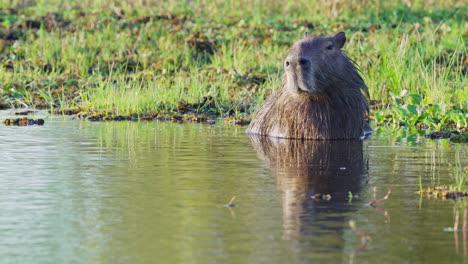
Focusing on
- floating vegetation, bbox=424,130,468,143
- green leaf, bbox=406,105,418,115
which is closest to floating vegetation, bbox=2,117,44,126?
green leaf, bbox=406,105,418,115

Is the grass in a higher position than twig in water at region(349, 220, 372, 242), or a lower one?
higher

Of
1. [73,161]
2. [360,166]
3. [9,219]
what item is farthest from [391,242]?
[73,161]

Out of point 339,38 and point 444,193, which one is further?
point 339,38

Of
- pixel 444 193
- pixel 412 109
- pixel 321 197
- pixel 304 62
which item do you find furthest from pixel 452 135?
pixel 321 197

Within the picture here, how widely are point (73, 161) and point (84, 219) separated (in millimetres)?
2865

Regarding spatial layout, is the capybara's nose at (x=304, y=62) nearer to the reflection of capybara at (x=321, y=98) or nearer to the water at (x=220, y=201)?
the reflection of capybara at (x=321, y=98)

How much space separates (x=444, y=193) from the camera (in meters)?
7.50

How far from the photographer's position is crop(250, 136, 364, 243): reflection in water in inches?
259

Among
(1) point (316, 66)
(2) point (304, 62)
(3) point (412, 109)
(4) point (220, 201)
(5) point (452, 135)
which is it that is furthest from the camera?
(3) point (412, 109)

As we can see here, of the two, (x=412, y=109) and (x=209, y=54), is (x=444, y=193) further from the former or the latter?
(x=209, y=54)

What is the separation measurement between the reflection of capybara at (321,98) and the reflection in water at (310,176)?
0.60 feet

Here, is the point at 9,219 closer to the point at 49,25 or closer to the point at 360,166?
the point at 360,166

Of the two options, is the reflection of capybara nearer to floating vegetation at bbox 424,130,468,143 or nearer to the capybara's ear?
the capybara's ear

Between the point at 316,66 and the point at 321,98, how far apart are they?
527mm
